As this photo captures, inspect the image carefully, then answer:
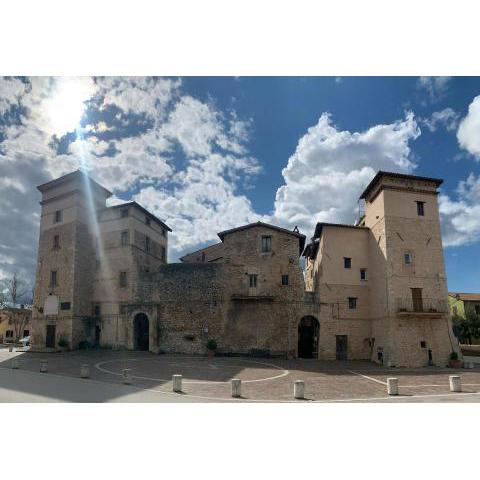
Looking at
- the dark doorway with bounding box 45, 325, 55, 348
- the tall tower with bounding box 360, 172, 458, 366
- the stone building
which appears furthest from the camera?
the dark doorway with bounding box 45, 325, 55, 348

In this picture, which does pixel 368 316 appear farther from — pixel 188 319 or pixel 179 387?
pixel 179 387

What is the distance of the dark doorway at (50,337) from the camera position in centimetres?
2696

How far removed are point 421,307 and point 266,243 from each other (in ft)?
35.4

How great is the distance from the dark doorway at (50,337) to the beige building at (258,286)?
0.07 meters

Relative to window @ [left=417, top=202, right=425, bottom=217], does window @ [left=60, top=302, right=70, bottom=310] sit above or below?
below

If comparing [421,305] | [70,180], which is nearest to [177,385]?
[421,305]

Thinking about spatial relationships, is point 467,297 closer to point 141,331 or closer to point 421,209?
point 421,209

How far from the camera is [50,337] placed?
2708 cm

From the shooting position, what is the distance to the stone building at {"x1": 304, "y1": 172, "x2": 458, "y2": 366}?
22125mm

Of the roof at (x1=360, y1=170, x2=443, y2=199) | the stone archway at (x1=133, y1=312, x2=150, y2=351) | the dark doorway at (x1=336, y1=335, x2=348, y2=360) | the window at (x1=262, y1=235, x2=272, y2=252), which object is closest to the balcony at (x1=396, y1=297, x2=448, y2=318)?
the dark doorway at (x1=336, y1=335, x2=348, y2=360)

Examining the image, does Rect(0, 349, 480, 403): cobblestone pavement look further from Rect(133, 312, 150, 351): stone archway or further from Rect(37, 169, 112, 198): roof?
Rect(37, 169, 112, 198): roof

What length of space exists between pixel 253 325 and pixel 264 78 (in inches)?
745

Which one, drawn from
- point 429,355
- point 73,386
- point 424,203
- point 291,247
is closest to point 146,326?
point 291,247

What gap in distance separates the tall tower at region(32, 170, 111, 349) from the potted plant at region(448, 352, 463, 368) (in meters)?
24.4
